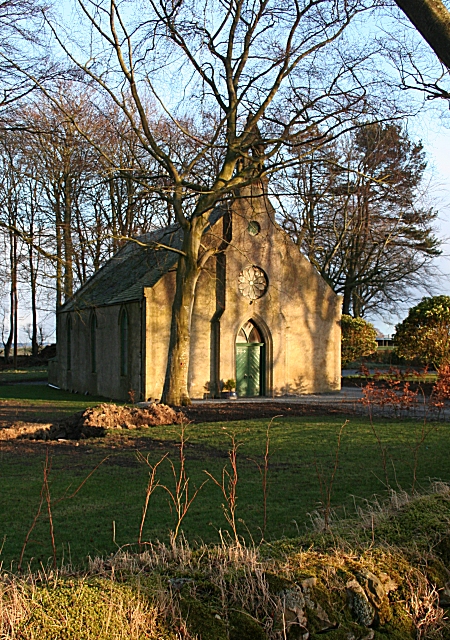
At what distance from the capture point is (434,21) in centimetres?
714

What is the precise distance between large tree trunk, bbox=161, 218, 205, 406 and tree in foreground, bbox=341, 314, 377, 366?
15.0 m

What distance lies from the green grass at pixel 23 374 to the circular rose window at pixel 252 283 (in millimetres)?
18992

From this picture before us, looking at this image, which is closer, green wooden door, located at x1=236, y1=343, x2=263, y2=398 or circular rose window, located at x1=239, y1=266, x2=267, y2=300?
circular rose window, located at x1=239, y1=266, x2=267, y2=300

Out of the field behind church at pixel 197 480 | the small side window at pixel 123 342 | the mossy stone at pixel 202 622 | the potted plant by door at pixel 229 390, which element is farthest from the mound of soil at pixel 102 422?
the mossy stone at pixel 202 622

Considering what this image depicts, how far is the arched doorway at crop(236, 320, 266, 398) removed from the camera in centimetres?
2962

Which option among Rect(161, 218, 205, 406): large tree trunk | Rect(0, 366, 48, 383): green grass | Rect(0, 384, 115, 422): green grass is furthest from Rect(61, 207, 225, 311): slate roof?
Rect(0, 366, 48, 383): green grass

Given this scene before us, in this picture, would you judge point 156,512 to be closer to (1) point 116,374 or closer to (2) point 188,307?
(2) point 188,307

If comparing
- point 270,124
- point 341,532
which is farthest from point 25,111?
point 341,532

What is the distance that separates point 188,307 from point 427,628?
1992 centimetres

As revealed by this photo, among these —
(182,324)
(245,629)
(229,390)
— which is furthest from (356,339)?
(245,629)

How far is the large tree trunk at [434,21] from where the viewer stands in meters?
7.12

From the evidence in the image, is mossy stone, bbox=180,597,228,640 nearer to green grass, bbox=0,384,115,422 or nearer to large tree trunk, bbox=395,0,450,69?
large tree trunk, bbox=395,0,450,69

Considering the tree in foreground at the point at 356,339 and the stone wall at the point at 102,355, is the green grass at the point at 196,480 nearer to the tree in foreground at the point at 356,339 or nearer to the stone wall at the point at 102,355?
the stone wall at the point at 102,355

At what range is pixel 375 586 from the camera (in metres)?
5.12
